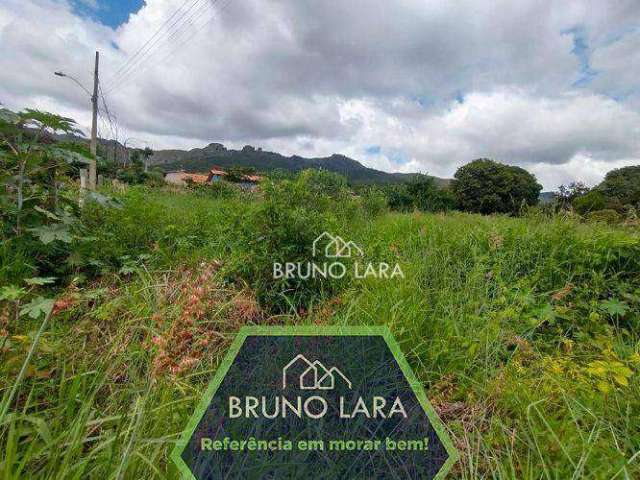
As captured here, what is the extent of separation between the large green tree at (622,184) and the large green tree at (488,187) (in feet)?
21.6

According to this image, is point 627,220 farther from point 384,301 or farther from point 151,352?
point 151,352

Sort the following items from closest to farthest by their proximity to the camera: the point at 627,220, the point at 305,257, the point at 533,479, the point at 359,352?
1. the point at 533,479
2. the point at 359,352
3. the point at 305,257
4. the point at 627,220

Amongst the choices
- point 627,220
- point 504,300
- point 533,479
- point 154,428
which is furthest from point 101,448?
point 627,220

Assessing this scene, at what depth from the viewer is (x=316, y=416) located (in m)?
1.33

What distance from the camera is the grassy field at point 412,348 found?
3.45ft

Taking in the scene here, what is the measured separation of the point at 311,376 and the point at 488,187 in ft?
127

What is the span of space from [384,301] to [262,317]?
2.68 feet

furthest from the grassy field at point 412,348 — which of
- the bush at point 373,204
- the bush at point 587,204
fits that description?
the bush at point 373,204

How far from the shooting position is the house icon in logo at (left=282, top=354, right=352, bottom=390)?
143 centimetres

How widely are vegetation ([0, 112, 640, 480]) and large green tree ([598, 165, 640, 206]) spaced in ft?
119

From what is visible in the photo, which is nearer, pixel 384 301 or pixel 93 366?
pixel 93 366

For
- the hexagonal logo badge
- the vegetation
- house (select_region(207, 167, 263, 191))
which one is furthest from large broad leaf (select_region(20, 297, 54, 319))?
house (select_region(207, 167, 263, 191))

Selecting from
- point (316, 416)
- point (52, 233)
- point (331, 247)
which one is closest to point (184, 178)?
point (52, 233)

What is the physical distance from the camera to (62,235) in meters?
2.05
